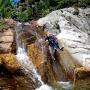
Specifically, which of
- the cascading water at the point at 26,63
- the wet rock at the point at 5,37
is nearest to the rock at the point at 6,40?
the wet rock at the point at 5,37

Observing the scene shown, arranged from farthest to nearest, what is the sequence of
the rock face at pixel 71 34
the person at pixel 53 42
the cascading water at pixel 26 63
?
1. the person at pixel 53 42
2. the rock face at pixel 71 34
3. the cascading water at pixel 26 63

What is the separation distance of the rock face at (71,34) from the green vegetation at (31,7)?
266 cm

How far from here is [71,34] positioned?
2012 cm

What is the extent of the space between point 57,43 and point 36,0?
1061cm

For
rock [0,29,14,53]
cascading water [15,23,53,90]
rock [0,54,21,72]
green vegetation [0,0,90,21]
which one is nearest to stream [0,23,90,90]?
cascading water [15,23,53,90]

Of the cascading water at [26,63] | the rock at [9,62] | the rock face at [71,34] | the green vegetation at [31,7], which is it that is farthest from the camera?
the green vegetation at [31,7]

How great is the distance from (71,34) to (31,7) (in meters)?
8.72

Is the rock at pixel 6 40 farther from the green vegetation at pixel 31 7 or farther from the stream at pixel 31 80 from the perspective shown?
the green vegetation at pixel 31 7

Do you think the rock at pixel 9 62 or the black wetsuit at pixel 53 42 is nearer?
the rock at pixel 9 62

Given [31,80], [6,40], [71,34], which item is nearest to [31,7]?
Answer: [71,34]

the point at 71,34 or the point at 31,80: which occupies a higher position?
the point at 71,34

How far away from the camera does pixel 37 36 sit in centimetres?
2052

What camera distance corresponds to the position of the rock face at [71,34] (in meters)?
18.4

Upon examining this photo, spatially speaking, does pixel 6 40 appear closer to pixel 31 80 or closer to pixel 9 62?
pixel 9 62
